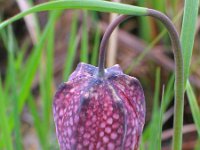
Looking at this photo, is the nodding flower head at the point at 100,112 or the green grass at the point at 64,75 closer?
the green grass at the point at 64,75

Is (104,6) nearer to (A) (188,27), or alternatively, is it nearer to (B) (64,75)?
(A) (188,27)

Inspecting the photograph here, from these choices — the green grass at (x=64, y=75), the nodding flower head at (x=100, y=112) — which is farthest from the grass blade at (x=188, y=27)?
the nodding flower head at (x=100, y=112)

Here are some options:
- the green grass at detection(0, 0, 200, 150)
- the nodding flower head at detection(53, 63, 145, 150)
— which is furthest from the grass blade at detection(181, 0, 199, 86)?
the nodding flower head at detection(53, 63, 145, 150)

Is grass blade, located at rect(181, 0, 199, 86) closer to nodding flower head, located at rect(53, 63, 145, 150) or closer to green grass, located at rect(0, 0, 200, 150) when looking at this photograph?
green grass, located at rect(0, 0, 200, 150)

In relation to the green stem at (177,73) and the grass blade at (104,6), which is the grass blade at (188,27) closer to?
the green stem at (177,73)

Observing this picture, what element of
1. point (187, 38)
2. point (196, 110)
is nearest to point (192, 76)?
point (196, 110)

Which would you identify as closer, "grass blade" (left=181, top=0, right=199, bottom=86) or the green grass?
the green grass

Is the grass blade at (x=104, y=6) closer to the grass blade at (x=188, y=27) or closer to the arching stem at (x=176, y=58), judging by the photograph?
the arching stem at (x=176, y=58)

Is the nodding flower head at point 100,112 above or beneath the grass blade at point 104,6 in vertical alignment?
beneath

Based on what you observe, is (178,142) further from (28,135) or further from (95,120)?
(28,135)
